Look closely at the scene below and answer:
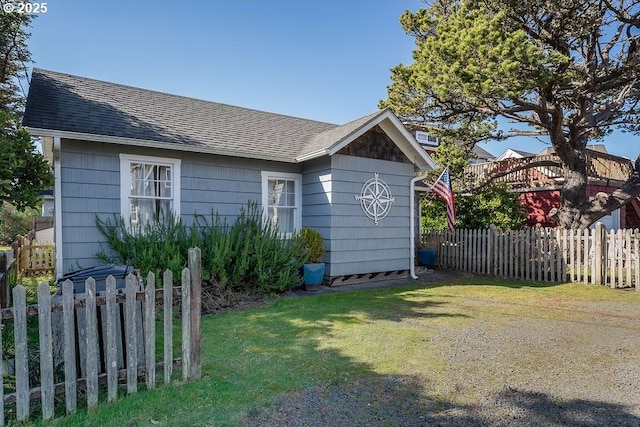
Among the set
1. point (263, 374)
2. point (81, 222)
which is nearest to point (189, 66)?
point (81, 222)

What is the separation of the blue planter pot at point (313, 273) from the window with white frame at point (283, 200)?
1202mm

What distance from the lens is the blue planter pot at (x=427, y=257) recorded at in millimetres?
12859

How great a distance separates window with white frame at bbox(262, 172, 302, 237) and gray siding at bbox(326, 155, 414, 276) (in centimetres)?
135

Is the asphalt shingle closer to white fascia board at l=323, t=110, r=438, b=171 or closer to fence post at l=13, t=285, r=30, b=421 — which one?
white fascia board at l=323, t=110, r=438, b=171

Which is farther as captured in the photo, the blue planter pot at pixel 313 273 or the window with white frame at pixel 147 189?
the blue planter pot at pixel 313 273

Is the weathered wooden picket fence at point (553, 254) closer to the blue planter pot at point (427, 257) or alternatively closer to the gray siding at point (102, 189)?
the blue planter pot at point (427, 257)

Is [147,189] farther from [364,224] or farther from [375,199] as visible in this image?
[375,199]

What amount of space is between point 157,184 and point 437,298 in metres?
6.71

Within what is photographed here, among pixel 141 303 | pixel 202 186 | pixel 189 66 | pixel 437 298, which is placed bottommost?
pixel 437 298

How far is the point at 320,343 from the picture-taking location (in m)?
4.85

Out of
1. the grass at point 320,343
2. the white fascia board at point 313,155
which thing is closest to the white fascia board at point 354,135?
the white fascia board at point 313,155

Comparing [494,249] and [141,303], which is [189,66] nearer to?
[141,303]

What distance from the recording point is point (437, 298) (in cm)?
793

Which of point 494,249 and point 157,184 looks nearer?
point 157,184
